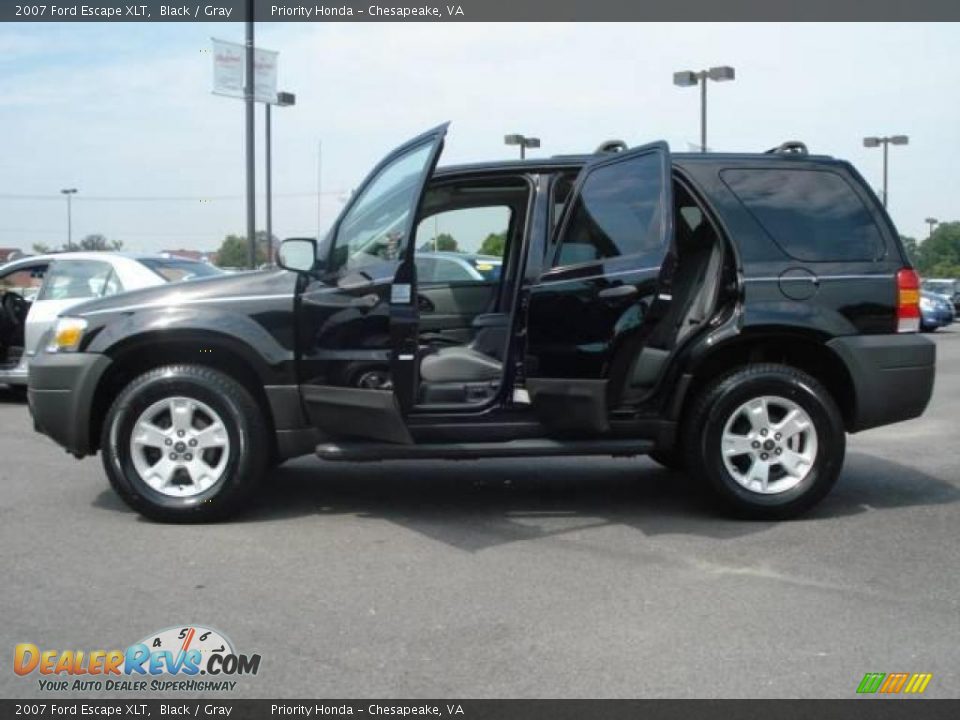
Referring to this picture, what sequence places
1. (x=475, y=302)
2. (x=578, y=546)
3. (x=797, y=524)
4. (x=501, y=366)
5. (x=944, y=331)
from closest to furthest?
(x=578, y=546) → (x=797, y=524) → (x=501, y=366) → (x=475, y=302) → (x=944, y=331)

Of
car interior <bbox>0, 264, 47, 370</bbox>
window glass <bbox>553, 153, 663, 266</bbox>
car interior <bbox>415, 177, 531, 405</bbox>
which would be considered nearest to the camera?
window glass <bbox>553, 153, 663, 266</bbox>

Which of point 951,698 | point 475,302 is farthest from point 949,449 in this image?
point 951,698

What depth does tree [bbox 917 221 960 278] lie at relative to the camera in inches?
3004

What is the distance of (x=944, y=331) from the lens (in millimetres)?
25000

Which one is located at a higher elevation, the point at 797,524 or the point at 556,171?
the point at 556,171

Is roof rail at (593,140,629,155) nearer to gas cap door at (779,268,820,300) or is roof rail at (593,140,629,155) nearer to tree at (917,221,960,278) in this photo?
gas cap door at (779,268,820,300)

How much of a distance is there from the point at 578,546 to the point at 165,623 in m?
2.02

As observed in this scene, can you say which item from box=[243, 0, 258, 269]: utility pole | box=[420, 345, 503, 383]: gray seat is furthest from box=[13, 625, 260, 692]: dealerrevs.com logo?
box=[243, 0, 258, 269]: utility pole

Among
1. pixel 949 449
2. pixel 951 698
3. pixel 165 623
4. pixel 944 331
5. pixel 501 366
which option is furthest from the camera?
pixel 944 331

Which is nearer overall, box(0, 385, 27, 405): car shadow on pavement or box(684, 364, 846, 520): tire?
box(684, 364, 846, 520): tire

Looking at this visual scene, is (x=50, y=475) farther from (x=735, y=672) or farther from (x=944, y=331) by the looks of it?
(x=944, y=331)

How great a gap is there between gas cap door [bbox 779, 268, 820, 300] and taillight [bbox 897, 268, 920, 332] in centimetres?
47

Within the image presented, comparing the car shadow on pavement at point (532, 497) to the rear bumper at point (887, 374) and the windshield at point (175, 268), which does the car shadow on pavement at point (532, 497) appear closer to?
the rear bumper at point (887, 374)

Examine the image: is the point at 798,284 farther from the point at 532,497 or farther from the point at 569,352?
the point at 532,497
